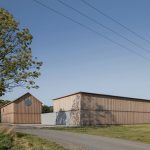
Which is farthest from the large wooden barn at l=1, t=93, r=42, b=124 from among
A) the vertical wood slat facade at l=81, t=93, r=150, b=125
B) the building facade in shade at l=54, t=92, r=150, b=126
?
the vertical wood slat facade at l=81, t=93, r=150, b=125

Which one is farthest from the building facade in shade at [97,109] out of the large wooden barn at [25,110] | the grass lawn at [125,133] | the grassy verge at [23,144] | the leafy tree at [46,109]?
the leafy tree at [46,109]

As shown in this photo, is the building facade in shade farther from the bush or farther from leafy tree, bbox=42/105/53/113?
leafy tree, bbox=42/105/53/113

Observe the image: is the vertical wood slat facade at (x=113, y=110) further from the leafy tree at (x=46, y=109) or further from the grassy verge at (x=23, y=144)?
the leafy tree at (x=46, y=109)

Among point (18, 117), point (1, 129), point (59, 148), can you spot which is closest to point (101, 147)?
point (59, 148)

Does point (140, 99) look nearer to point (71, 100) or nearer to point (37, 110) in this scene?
point (71, 100)

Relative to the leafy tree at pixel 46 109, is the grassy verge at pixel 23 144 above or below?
above

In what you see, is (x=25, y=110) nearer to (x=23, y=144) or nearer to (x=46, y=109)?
(x=46, y=109)

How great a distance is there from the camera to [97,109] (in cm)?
5300

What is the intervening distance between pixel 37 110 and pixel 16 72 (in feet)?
133

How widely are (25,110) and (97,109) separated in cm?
2518

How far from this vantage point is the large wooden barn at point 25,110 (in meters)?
72.0

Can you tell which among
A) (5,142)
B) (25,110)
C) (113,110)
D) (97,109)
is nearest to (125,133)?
(5,142)

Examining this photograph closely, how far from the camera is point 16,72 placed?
35.2m

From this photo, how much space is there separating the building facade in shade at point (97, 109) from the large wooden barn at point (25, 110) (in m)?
14.2
